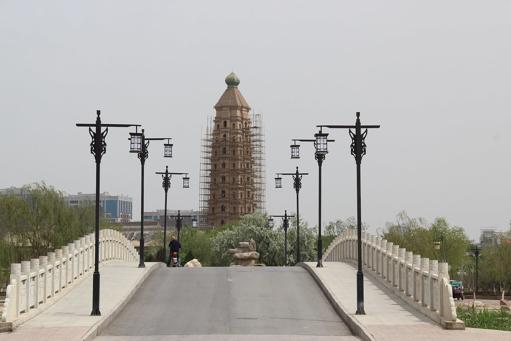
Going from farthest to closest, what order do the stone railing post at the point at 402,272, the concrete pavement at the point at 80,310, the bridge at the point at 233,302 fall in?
1. the stone railing post at the point at 402,272
2. the bridge at the point at 233,302
3. the concrete pavement at the point at 80,310

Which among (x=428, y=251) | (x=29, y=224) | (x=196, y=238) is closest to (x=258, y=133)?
(x=196, y=238)

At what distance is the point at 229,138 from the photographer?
600 feet

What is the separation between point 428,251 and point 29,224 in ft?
142

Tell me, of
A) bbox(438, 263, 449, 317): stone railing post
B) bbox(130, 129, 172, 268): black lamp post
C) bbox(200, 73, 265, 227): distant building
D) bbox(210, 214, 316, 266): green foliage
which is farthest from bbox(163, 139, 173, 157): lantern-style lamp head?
bbox(200, 73, 265, 227): distant building

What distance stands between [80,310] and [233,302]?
4.29 meters

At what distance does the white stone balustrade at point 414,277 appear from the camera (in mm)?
22078

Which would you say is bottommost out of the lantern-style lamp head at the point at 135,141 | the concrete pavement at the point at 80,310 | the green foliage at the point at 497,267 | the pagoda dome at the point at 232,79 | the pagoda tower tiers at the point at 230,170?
the green foliage at the point at 497,267

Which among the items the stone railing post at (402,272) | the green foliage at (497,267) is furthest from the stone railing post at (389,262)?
the green foliage at (497,267)

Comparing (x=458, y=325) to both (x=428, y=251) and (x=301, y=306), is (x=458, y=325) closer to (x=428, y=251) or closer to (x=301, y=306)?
(x=301, y=306)

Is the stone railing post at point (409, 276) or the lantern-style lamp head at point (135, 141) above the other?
the lantern-style lamp head at point (135, 141)

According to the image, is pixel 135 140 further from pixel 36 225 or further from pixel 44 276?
pixel 36 225

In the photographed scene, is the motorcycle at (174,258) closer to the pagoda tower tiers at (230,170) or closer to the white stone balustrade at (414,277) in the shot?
the white stone balustrade at (414,277)

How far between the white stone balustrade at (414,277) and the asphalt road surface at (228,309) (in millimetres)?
2188

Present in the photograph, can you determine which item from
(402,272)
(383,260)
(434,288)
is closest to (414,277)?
(402,272)
